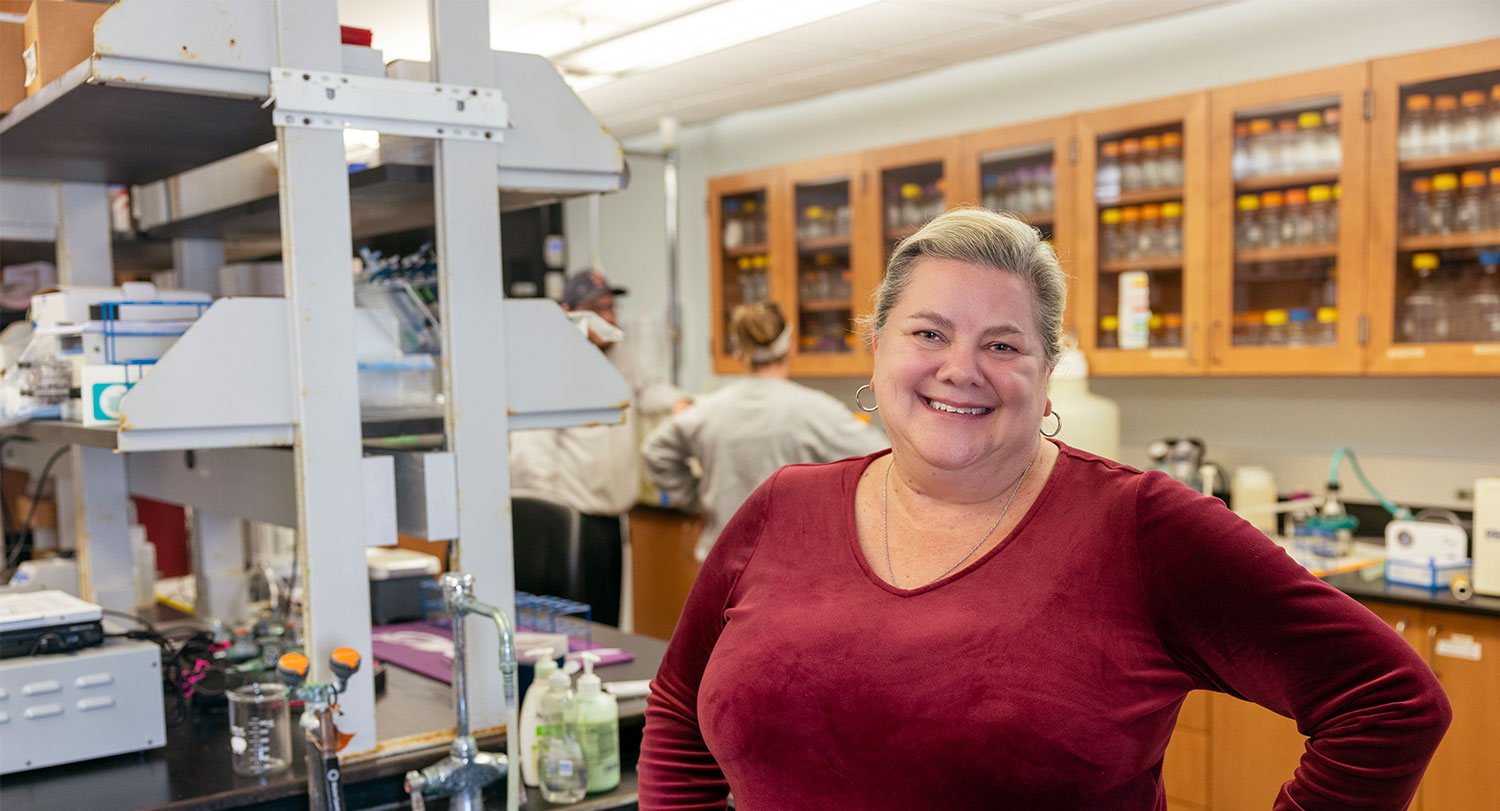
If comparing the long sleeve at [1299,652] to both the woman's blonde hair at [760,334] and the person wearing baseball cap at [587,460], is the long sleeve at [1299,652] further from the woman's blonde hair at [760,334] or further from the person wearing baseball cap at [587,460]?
the person wearing baseball cap at [587,460]

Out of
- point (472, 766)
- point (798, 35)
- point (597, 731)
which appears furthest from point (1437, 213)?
point (472, 766)

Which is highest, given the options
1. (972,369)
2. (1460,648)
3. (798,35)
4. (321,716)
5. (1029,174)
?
(798,35)

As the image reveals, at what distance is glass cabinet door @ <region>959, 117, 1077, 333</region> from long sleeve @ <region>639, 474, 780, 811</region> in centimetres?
235

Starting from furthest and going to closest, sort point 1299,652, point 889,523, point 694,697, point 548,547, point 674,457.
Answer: point 674,457, point 548,547, point 694,697, point 889,523, point 1299,652

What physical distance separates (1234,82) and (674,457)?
211 cm

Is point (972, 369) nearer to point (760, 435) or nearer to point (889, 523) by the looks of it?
point (889, 523)

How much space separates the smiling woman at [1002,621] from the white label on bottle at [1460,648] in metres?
1.76

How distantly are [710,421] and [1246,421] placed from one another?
1.68 meters

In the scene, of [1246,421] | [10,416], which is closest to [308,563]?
[10,416]

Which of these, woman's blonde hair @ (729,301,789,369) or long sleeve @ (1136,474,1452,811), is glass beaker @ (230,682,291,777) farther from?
woman's blonde hair @ (729,301,789,369)

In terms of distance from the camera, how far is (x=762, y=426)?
3.63 metres

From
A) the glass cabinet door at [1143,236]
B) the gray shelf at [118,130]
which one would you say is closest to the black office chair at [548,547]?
the gray shelf at [118,130]

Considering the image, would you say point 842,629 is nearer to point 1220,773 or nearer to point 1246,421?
point 1220,773

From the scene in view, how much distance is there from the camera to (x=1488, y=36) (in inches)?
122
